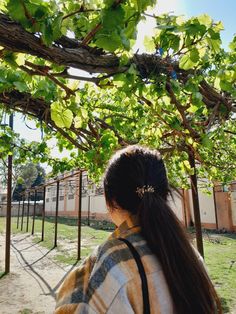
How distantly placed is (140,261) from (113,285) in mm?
140

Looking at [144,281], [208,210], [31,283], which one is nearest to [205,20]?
[144,281]

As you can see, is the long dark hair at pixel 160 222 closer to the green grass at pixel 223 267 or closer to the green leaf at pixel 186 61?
the green leaf at pixel 186 61

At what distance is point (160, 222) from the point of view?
138cm

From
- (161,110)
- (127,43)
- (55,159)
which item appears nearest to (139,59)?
(127,43)

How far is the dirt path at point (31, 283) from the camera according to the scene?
6.03 metres

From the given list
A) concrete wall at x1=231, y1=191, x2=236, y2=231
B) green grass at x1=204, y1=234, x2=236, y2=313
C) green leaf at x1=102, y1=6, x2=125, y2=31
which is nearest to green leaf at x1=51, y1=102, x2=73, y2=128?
green leaf at x1=102, y1=6, x2=125, y2=31

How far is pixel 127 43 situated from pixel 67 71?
1016mm

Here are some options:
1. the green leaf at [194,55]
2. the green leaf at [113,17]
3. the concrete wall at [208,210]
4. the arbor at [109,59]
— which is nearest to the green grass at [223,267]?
the arbor at [109,59]

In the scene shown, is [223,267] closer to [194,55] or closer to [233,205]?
[194,55]

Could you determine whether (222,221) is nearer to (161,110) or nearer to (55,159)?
(55,159)

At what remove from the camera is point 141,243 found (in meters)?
1.32

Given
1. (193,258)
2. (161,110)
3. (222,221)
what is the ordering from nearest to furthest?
(193,258) → (161,110) → (222,221)

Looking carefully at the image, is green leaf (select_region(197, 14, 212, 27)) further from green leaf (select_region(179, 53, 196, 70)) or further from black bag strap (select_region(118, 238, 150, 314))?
→ black bag strap (select_region(118, 238, 150, 314))

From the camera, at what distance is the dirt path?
6.03m
